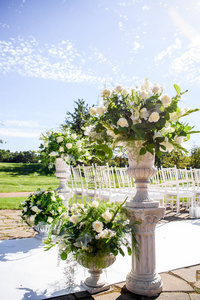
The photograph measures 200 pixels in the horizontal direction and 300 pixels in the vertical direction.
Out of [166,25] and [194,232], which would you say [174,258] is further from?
[166,25]

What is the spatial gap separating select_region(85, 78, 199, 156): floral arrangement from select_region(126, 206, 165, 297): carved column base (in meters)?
0.55

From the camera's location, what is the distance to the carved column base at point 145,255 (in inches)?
88.0

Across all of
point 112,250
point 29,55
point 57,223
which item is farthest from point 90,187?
point 112,250

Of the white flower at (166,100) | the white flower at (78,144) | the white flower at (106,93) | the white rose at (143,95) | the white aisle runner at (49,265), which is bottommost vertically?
the white aisle runner at (49,265)

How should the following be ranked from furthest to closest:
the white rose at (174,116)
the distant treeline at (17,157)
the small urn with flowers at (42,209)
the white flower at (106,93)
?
the distant treeline at (17,157) < the small urn with flowers at (42,209) < the white flower at (106,93) < the white rose at (174,116)

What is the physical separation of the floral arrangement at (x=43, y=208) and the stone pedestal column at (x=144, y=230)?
1.67 meters

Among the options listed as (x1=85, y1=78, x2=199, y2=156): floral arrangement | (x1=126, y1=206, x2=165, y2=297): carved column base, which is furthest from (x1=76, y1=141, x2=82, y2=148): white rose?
(x1=126, y1=206, x2=165, y2=297): carved column base

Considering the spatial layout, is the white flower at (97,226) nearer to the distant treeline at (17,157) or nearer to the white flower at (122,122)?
the white flower at (122,122)

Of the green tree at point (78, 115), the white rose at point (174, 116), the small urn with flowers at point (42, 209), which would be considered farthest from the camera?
the green tree at point (78, 115)

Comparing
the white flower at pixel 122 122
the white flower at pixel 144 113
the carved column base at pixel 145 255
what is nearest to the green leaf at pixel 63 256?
the carved column base at pixel 145 255

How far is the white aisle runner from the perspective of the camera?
2.32 meters

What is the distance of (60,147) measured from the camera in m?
4.52

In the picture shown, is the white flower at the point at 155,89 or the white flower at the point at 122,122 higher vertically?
the white flower at the point at 155,89

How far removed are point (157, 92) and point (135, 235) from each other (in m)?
A: 1.30
